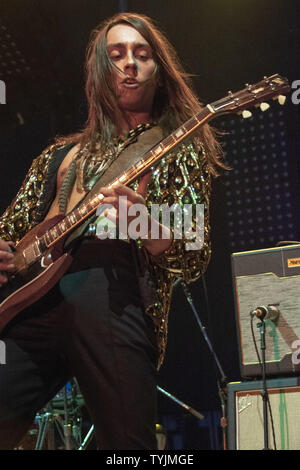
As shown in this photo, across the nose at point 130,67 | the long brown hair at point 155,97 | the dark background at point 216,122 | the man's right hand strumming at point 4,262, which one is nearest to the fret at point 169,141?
the long brown hair at point 155,97

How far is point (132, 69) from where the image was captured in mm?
2217

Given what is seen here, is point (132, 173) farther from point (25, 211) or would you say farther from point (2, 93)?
point (2, 93)

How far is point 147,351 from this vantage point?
5.95ft

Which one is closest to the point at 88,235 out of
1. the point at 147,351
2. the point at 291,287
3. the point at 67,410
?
the point at 147,351

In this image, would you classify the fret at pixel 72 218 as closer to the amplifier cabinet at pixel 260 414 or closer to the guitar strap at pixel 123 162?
the guitar strap at pixel 123 162

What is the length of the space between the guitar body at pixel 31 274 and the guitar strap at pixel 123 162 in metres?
0.09

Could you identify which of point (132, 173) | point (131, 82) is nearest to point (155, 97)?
point (131, 82)

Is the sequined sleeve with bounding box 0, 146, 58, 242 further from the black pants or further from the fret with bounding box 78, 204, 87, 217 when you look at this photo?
the black pants

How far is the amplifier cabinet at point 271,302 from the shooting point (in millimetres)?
2705

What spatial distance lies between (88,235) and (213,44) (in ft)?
10.4

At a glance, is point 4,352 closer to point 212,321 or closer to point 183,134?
point 183,134

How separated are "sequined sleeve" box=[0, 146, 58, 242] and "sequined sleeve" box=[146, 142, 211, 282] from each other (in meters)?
0.47

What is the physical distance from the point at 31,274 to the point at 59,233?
18 centimetres

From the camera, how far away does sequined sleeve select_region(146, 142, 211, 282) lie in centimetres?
196
